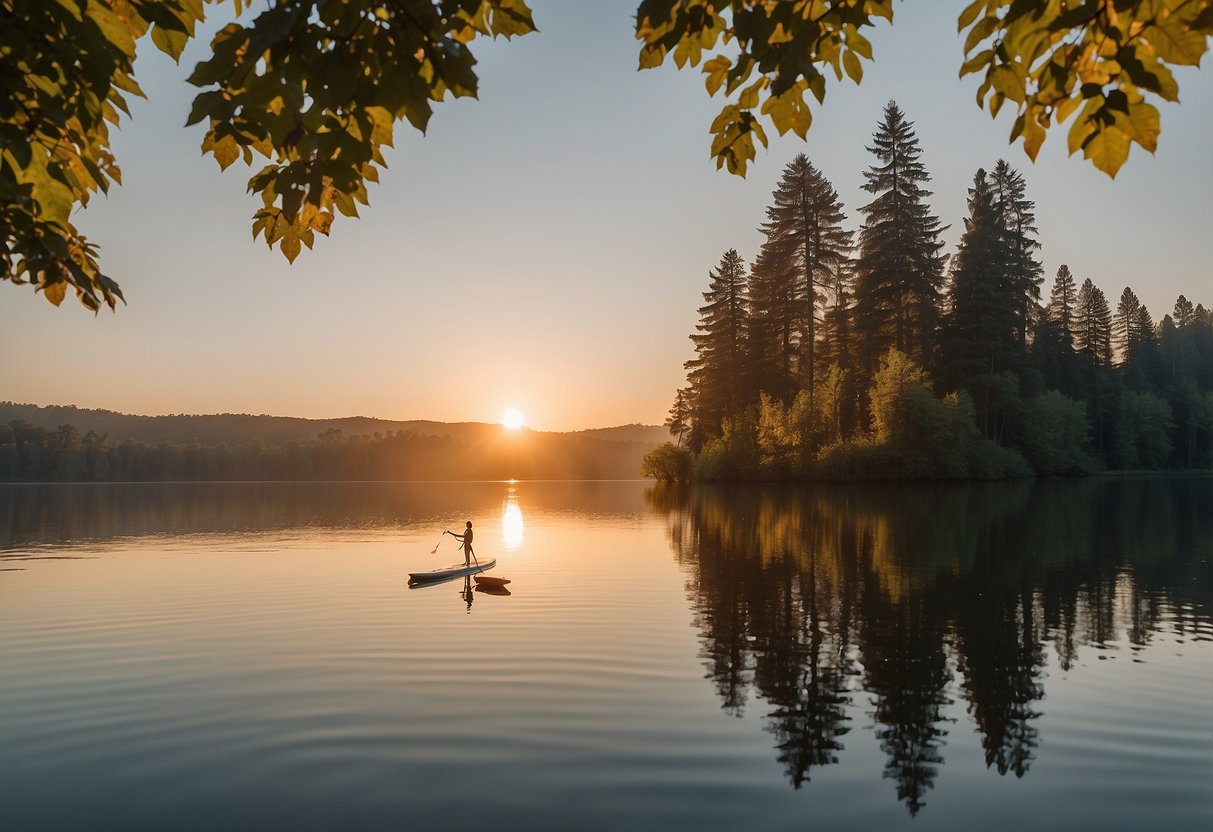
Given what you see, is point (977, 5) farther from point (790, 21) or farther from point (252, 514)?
point (252, 514)

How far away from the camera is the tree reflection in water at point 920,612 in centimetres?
898

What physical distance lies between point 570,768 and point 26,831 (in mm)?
4433

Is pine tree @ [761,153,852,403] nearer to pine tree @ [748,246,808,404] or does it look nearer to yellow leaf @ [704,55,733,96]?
pine tree @ [748,246,808,404]

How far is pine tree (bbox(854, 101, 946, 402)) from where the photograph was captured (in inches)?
2403

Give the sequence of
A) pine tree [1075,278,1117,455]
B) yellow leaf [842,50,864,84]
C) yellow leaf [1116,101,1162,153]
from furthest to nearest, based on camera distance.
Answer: pine tree [1075,278,1117,455] < yellow leaf [842,50,864,84] < yellow leaf [1116,101,1162,153]

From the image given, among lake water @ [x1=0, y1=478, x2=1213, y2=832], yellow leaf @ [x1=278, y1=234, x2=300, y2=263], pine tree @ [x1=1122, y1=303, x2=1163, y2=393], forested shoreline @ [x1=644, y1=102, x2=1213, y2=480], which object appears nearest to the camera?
yellow leaf @ [x1=278, y1=234, x2=300, y2=263]

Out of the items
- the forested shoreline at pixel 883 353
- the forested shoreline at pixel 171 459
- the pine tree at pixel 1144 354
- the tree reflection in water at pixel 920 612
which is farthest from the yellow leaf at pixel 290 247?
the forested shoreline at pixel 171 459

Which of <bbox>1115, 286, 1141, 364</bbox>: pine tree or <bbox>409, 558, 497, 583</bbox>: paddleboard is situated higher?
<bbox>1115, 286, 1141, 364</bbox>: pine tree

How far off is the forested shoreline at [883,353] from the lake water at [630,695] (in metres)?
31.0

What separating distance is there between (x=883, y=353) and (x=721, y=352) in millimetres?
16498

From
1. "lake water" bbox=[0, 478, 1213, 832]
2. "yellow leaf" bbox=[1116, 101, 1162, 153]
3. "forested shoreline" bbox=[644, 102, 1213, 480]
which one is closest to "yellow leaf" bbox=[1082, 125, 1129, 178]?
"yellow leaf" bbox=[1116, 101, 1162, 153]

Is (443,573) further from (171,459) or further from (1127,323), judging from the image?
(171,459)

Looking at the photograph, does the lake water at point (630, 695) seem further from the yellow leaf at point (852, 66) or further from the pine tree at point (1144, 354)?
the pine tree at point (1144, 354)

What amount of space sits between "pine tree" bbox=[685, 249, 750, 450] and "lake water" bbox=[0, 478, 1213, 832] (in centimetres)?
5005
